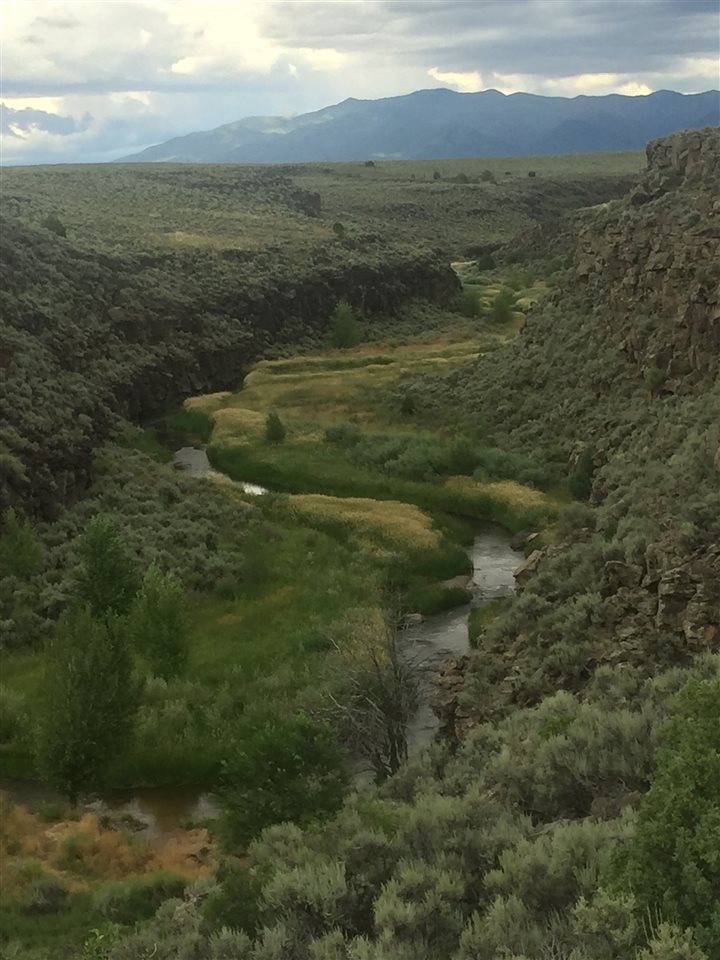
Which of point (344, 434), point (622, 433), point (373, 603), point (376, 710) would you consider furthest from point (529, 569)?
point (344, 434)

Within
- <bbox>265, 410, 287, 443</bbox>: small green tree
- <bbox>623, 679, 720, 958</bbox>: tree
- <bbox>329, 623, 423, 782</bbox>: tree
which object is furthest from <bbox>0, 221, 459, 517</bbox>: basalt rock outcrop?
<bbox>623, 679, 720, 958</bbox>: tree

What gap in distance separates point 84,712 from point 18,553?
13.0m

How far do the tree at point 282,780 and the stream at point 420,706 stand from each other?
8.93 ft

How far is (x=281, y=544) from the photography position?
117 ft

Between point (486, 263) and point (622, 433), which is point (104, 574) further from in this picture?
point (486, 263)

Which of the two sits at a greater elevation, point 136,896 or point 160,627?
point 160,627

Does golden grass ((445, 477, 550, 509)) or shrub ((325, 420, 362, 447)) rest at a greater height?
shrub ((325, 420, 362, 447))

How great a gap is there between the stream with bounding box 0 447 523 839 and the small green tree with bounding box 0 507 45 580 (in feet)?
32.8

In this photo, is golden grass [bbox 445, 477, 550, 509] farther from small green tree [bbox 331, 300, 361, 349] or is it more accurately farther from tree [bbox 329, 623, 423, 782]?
small green tree [bbox 331, 300, 361, 349]

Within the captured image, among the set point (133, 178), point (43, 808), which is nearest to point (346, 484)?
point (43, 808)

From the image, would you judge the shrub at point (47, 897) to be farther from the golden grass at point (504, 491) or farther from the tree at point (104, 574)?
the golden grass at point (504, 491)

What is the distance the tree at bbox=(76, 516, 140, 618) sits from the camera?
2745 centimetres

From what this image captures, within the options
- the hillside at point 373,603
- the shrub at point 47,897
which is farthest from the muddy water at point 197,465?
the shrub at point 47,897

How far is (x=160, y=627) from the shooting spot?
2491 cm
